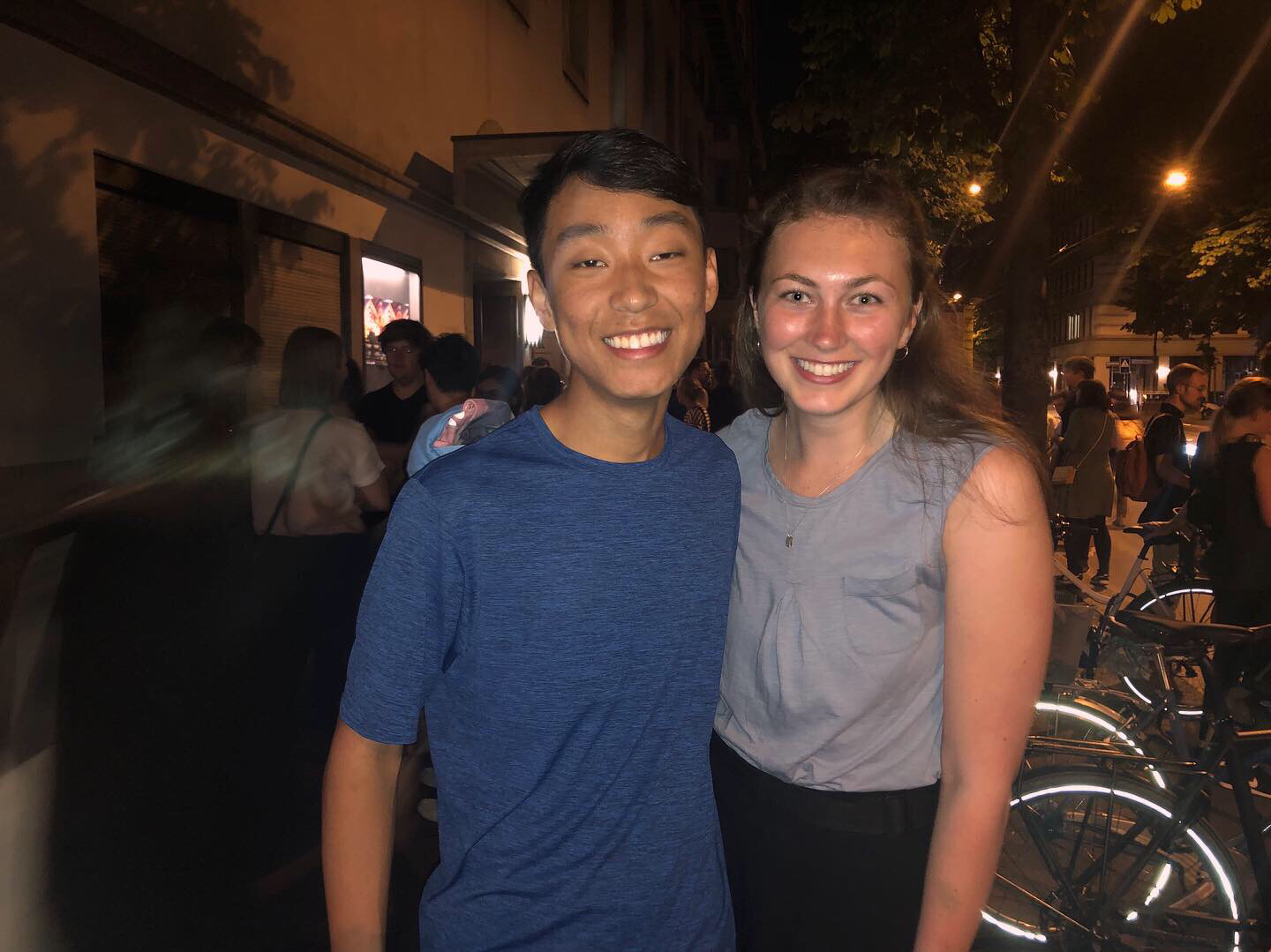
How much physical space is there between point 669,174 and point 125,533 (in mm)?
2205

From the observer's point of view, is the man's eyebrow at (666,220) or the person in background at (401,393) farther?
the person in background at (401,393)

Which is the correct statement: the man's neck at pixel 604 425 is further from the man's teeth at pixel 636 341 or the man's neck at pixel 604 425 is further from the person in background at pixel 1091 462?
the person in background at pixel 1091 462

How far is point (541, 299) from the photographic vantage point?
180 centimetres

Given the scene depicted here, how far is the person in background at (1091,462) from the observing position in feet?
29.2

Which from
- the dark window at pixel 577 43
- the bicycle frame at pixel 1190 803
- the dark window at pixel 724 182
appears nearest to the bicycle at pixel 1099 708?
the bicycle frame at pixel 1190 803

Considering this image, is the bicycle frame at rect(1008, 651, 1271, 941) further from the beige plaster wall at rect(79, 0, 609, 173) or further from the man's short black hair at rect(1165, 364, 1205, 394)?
the man's short black hair at rect(1165, 364, 1205, 394)

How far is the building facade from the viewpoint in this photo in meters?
4.60

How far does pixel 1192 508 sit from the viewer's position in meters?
5.52

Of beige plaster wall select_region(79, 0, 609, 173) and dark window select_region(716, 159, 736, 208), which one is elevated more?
dark window select_region(716, 159, 736, 208)

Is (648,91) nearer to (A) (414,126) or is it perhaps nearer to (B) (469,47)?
(B) (469,47)

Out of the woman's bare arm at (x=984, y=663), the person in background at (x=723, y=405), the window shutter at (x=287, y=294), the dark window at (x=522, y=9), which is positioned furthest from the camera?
the dark window at (x=522, y=9)

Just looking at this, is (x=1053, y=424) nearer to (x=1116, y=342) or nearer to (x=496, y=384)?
(x=496, y=384)

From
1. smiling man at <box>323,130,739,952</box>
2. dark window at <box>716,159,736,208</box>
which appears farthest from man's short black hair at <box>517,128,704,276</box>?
dark window at <box>716,159,736,208</box>

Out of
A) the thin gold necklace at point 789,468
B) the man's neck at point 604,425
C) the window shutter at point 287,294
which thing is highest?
the window shutter at point 287,294
